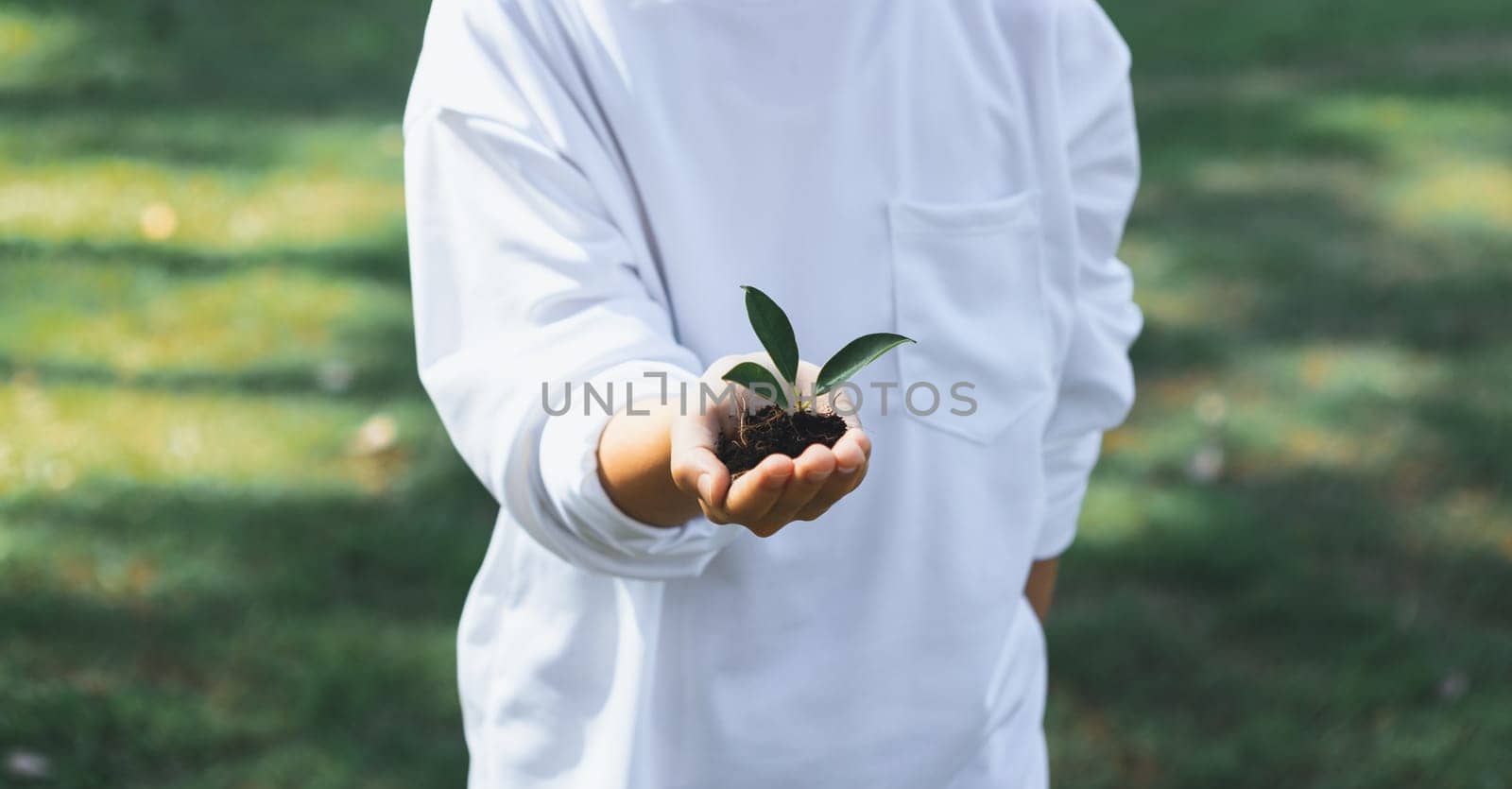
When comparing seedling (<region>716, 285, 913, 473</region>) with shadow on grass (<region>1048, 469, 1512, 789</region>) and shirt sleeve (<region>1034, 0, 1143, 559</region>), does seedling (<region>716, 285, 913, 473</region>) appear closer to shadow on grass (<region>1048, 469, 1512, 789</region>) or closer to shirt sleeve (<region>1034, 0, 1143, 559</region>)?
shirt sleeve (<region>1034, 0, 1143, 559</region>)

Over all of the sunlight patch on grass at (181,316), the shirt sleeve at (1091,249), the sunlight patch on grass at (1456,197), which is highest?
the shirt sleeve at (1091,249)

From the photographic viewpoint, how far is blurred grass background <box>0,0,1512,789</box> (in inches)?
111

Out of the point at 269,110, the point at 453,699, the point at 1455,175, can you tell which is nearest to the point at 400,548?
the point at 453,699

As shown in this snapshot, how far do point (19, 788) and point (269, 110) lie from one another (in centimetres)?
331

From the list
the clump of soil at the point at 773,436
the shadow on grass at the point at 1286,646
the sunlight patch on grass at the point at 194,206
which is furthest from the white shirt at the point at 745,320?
the sunlight patch on grass at the point at 194,206

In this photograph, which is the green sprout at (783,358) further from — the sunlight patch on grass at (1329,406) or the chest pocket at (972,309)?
the sunlight patch on grass at (1329,406)

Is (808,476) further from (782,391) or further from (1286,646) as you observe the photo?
(1286,646)

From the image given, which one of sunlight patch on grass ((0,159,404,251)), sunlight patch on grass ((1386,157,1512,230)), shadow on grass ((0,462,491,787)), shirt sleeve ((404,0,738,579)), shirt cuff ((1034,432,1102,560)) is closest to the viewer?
shirt sleeve ((404,0,738,579))

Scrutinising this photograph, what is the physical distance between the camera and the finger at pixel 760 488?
3.60 ft

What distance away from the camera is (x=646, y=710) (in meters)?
1.54

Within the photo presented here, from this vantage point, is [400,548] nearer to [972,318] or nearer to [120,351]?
[120,351]

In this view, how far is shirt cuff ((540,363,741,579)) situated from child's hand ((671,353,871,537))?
0.09m

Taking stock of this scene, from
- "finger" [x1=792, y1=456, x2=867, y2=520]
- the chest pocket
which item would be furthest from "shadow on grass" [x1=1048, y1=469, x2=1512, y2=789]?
"finger" [x1=792, y1=456, x2=867, y2=520]

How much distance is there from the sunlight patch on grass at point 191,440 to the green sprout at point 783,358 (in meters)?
2.40
